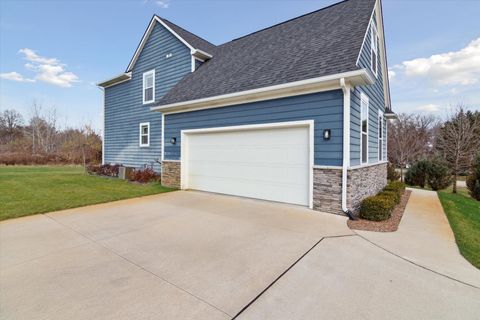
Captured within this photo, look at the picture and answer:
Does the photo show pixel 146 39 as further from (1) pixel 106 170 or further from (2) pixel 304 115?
(2) pixel 304 115

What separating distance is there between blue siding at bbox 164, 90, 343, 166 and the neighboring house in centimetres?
2

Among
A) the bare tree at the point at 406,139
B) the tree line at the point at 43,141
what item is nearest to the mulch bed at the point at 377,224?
the bare tree at the point at 406,139

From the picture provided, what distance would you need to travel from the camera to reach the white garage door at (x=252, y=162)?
636 cm

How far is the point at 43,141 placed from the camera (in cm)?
3153

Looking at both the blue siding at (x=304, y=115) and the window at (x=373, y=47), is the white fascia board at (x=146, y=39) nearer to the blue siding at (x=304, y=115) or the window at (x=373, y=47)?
the blue siding at (x=304, y=115)

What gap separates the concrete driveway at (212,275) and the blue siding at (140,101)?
777 cm

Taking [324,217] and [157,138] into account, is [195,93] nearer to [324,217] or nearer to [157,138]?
[157,138]

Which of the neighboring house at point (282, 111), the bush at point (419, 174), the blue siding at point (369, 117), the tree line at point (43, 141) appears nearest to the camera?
the neighboring house at point (282, 111)

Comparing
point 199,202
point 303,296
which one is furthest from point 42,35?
point 303,296

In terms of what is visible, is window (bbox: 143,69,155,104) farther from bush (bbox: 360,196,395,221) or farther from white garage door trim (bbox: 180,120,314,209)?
bush (bbox: 360,196,395,221)

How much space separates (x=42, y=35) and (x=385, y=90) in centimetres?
2011

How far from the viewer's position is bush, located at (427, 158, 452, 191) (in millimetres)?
13273

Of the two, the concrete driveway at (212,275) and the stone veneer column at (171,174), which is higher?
the stone veneer column at (171,174)

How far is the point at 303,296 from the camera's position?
2488 millimetres
